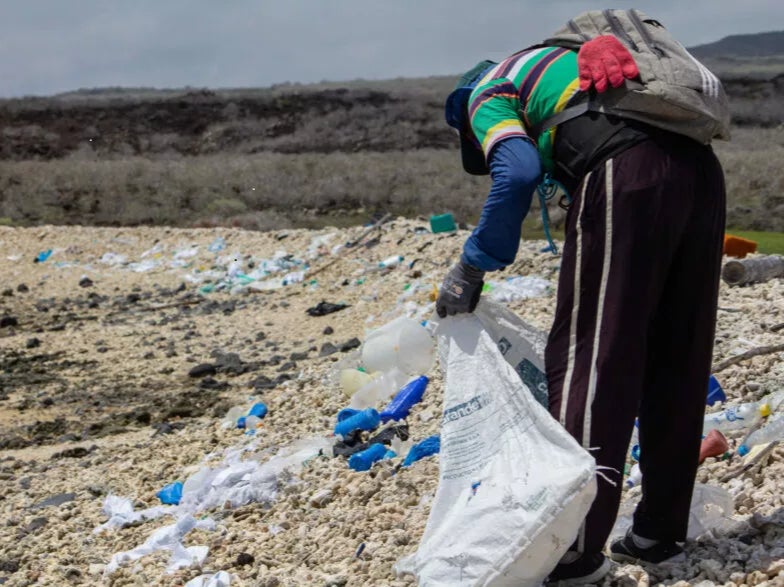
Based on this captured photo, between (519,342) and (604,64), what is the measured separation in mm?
881

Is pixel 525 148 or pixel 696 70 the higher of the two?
pixel 696 70

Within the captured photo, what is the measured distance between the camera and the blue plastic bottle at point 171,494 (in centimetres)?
444

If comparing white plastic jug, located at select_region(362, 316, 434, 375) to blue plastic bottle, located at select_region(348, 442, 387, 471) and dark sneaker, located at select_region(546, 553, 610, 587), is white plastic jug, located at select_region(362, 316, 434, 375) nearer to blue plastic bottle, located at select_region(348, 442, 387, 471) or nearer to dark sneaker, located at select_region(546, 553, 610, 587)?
blue plastic bottle, located at select_region(348, 442, 387, 471)

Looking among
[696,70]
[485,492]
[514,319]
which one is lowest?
[485,492]

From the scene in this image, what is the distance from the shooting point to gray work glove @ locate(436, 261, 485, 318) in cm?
259

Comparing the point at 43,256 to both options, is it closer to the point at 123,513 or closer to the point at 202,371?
the point at 202,371

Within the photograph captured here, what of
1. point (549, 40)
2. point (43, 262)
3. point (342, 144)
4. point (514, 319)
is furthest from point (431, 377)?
point (342, 144)

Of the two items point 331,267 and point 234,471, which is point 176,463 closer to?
point 234,471

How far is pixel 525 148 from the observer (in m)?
2.39

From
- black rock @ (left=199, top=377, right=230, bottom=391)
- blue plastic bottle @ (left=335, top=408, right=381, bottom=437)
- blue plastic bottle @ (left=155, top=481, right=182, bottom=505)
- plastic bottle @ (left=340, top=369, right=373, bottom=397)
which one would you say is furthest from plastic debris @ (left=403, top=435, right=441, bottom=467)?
black rock @ (left=199, top=377, right=230, bottom=391)

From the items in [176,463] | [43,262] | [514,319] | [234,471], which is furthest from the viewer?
[43,262]

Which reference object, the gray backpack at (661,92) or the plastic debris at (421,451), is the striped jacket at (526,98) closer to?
the gray backpack at (661,92)

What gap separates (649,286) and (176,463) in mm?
3428

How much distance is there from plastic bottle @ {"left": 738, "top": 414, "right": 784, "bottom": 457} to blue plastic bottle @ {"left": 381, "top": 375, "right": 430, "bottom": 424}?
178 centimetres
